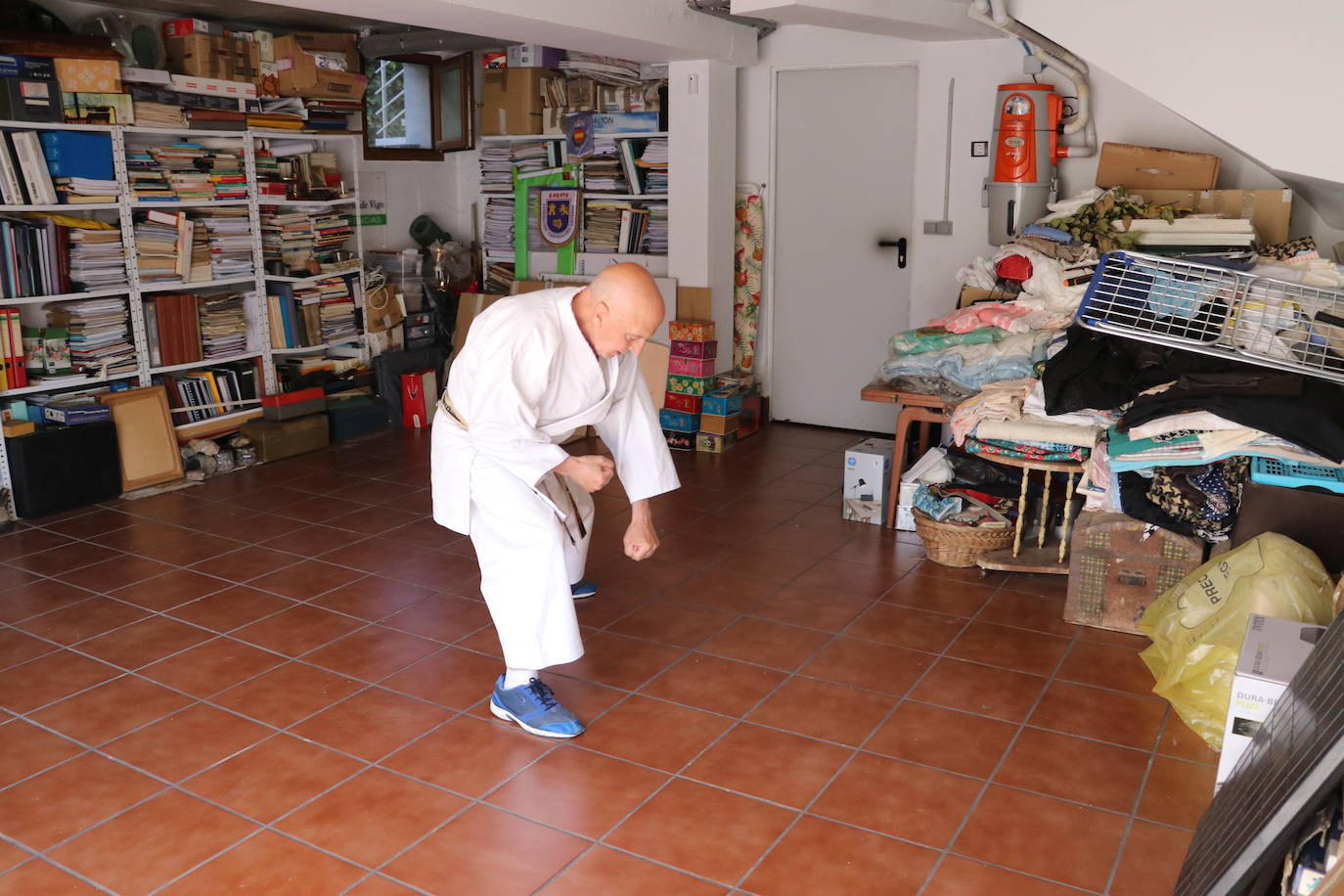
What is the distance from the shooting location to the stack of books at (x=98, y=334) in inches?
222

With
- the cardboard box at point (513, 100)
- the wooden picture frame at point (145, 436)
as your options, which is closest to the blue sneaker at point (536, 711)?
the wooden picture frame at point (145, 436)

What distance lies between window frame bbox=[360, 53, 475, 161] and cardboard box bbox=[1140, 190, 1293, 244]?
4708mm

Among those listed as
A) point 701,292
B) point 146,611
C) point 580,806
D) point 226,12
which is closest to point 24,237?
point 226,12

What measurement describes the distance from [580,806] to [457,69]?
6.16 m

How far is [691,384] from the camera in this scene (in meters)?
6.68

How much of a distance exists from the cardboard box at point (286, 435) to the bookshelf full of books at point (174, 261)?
20 centimetres

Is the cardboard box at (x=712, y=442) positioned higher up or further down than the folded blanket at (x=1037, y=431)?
further down

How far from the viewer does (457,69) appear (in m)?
7.77

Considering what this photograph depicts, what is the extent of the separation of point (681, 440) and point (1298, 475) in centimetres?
371

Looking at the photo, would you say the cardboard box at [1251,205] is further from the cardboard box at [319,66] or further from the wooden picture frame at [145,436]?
the wooden picture frame at [145,436]

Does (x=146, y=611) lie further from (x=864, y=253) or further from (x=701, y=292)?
(x=864, y=253)

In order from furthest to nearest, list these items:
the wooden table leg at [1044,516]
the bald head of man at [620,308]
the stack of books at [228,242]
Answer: the stack of books at [228,242] → the wooden table leg at [1044,516] → the bald head of man at [620,308]

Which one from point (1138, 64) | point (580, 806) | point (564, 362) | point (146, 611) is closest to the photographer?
point (580, 806)

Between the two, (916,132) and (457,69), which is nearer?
(916,132)
